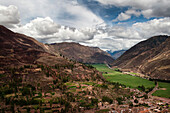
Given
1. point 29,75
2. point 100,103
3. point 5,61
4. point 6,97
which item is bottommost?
point 100,103

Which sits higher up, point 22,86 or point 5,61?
point 5,61

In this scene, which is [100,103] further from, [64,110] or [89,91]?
[64,110]

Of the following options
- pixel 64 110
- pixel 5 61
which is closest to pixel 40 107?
pixel 64 110

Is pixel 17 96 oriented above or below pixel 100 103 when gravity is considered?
above

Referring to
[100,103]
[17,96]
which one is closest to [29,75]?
[17,96]

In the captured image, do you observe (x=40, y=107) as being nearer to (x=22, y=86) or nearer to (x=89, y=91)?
(x=22, y=86)

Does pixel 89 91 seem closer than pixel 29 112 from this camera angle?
No

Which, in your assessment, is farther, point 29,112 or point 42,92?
point 42,92

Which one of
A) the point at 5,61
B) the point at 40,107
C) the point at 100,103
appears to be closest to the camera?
the point at 40,107

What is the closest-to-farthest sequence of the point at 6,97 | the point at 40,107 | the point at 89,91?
the point at 40,107 < the point at 6,97 < the point at 89,91
